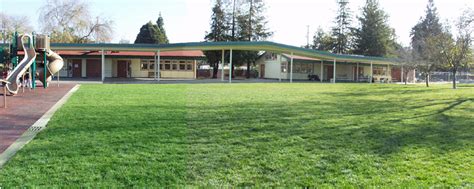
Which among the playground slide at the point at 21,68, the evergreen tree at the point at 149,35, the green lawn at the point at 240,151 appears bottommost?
the green lawn at the point at 240,151

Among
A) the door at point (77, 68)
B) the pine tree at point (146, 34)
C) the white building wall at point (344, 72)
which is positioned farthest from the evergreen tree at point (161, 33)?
the white building wall at point (344, 72)

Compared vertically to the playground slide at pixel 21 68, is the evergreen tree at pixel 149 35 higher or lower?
higher

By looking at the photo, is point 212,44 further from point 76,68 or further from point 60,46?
Result: point 76,68

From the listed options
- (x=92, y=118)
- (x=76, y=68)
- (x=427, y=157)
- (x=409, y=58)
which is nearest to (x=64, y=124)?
(x=92, y=118)

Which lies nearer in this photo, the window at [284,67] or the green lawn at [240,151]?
the green lawn at [240,151]

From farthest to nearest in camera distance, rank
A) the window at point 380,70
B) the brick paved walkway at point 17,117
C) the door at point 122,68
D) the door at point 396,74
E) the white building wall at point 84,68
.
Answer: the door at point 396,74 → the window at point 380,70 → the door at point 122,68 → the white building wall at point 84,68 → the brick paved walkway at point 17,117

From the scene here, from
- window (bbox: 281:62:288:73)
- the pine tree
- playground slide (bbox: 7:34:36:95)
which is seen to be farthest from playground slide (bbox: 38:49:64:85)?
the pine tree

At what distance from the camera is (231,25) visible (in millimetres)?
44875

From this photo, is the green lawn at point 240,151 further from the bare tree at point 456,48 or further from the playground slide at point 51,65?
the bare tree at point 456,48

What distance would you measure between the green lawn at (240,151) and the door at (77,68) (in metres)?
28.2

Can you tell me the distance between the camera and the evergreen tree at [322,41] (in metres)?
59.9

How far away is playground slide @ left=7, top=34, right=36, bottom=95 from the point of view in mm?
13609

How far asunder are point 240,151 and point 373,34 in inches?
2204

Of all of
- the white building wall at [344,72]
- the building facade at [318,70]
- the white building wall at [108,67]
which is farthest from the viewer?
the white building wall at [344,72]
